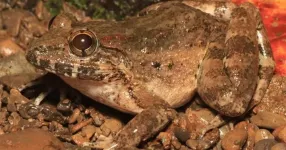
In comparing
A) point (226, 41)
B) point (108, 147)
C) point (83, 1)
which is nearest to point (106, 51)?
point (108, 147)

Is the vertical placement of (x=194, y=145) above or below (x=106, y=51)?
below

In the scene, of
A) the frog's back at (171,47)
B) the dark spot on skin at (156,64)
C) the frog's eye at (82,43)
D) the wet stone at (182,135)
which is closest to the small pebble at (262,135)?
the wet stone at (182,135)

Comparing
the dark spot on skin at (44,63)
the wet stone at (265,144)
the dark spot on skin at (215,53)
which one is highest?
the dark spot on skin at (44,63)

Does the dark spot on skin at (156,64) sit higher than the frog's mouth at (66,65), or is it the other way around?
the frog's mouth at (66,65)

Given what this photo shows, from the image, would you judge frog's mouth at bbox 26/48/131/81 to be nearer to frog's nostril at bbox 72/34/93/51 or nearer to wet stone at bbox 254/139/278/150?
frog's nostril at bbox 72/34/93/51

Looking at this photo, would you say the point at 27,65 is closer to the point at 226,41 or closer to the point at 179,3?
the point at 179,3

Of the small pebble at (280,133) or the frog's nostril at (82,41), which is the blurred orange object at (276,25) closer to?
the small pebble at (280,133)

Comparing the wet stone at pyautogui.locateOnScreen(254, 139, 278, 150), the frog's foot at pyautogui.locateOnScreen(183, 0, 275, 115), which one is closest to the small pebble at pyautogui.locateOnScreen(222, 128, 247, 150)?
the wet stone at pyautogui.locateOnScreen(254, 139, 278, 150)

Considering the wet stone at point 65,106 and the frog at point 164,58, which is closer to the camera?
the frog at point 164,58
